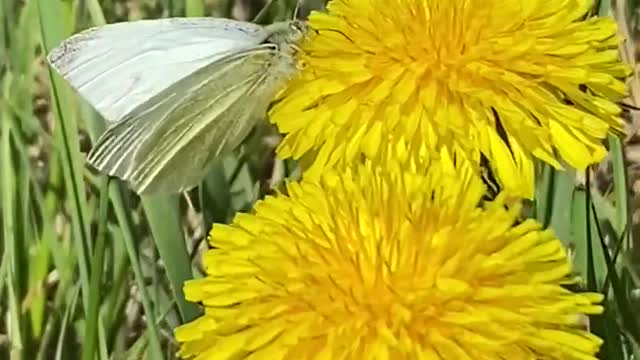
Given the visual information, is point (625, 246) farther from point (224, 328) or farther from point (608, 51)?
point (224, 328)

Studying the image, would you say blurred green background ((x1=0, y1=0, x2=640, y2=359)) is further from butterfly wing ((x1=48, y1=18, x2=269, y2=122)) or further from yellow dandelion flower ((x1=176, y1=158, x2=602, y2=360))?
yellow dandelion flower ((x1=176, y1=158, x2=602, y2=360))

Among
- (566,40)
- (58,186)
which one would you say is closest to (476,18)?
(566,40)

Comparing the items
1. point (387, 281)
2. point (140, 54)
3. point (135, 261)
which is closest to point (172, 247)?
point (135, 261)

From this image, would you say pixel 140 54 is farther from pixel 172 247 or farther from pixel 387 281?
pixel 387 281

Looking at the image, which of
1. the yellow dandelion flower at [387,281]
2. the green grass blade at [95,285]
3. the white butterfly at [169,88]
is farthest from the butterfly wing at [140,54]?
the yellow dandelion flower at [387,281]

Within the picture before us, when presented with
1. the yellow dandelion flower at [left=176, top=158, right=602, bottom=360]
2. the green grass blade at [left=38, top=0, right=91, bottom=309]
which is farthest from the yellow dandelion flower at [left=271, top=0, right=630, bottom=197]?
the green grass blade at [left=38, top=0, right=91, bottom=309]

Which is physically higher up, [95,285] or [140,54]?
[140,54]
